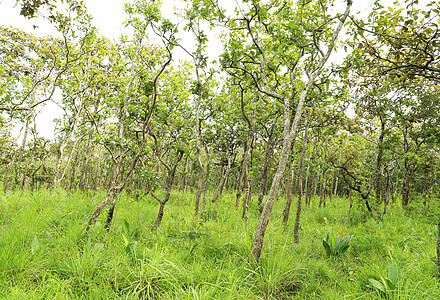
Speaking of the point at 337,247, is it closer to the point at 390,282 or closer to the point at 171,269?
the point at 390,282

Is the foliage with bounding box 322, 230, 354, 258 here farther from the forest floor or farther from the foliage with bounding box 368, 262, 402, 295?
the foliage with bounding box 368, 262, 402, 295

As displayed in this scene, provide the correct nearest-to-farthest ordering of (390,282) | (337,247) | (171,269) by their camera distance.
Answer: (390,282), (171,269), (337,247)

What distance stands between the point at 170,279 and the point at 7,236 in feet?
8.31

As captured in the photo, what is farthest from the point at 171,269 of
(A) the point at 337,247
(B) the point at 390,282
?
(A) the point at 337,247

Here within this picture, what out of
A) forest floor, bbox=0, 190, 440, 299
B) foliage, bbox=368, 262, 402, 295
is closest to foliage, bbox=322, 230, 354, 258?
forest floor, bbox=0, 190, 440, 299

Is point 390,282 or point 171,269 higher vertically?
point 390,282

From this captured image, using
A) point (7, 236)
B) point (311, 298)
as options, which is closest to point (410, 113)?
point (311, 298)

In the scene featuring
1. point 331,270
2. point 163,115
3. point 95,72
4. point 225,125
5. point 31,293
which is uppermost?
point 95,72

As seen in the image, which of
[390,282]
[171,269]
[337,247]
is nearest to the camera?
[390,282]

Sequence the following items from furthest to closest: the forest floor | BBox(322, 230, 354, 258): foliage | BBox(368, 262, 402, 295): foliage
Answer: BBox(322, 230, 354, 258): foliage → BBox(368, 262, 402, 295): foliage → the forest floor

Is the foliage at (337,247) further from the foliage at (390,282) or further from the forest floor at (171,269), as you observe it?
the foliage at (390,282)

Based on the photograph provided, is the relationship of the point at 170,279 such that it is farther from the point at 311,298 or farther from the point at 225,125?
the point at 225,125

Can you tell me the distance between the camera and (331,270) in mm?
3887

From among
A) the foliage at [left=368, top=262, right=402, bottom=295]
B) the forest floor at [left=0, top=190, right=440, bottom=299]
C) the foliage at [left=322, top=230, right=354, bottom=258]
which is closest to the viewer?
the forest floor at [left=0, top=190, right=440, bottom=299]
